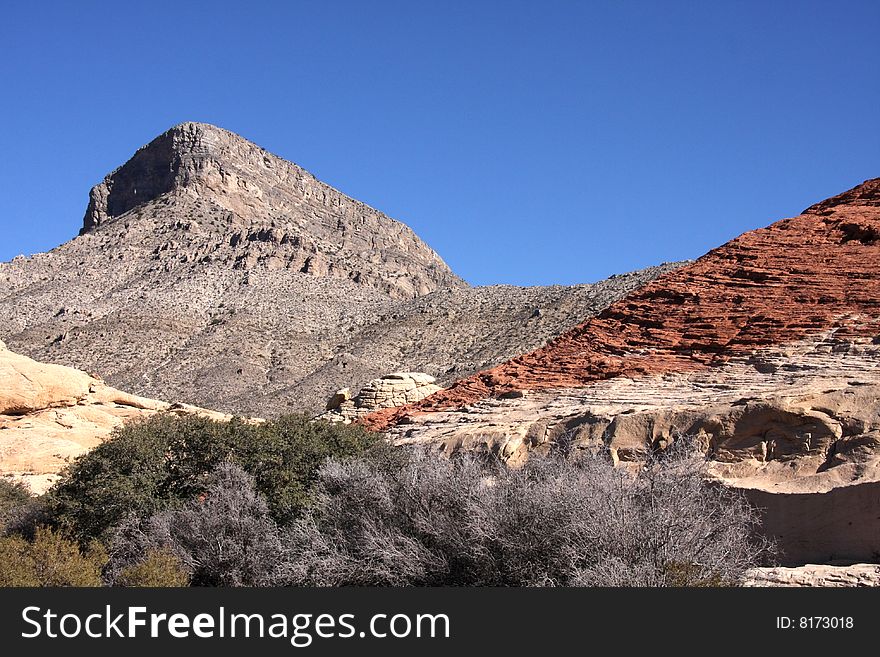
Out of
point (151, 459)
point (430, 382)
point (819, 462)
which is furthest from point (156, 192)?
point (819, 462)

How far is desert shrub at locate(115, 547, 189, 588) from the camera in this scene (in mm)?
9992

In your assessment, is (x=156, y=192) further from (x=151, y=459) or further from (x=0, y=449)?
(x=151, y=459)

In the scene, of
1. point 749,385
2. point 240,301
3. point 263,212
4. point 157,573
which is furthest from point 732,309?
point 263,212

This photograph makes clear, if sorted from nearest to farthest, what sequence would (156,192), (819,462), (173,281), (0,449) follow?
(819,462), (0,449), (173,281), (156,192)

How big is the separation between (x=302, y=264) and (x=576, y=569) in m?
70.2

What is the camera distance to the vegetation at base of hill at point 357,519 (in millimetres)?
8820

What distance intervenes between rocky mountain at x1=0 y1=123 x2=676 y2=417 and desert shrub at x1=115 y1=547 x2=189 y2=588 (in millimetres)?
32267

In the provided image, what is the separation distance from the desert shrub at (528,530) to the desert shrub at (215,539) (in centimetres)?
53

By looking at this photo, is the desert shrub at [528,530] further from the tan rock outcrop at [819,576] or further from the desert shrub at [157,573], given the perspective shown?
the desert shrub at [157,573]

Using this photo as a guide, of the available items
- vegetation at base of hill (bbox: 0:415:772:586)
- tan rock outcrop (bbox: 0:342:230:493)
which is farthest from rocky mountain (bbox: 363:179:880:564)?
tan rock outcrop (bbox: 0:342:230:493)

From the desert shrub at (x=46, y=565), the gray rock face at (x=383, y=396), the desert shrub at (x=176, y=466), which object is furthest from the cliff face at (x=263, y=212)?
the desert shrub at (x=46, y=565)

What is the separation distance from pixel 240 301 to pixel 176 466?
52706mm

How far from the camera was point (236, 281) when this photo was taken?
71.3 m

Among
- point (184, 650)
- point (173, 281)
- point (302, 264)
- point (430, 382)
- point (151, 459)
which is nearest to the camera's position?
point (184, 650)
